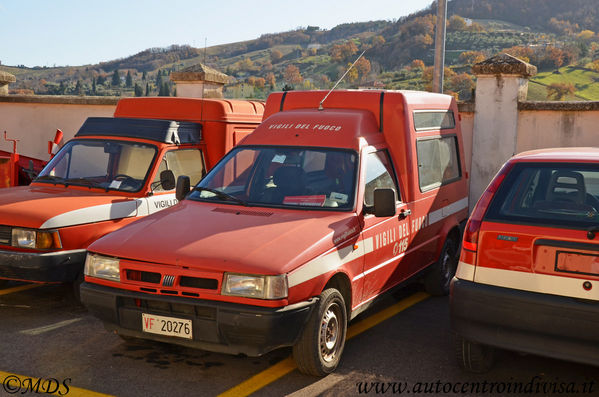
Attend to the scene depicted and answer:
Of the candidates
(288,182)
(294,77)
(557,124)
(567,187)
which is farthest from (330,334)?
(294,77)

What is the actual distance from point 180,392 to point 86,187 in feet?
10.4

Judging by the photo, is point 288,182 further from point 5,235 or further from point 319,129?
point 5,235

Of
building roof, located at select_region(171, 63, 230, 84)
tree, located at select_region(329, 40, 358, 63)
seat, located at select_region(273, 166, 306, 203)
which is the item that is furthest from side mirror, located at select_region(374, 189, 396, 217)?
tree, located at select_region(329, 40, 358, 63)

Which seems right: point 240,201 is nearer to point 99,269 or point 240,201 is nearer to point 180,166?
point 99,269

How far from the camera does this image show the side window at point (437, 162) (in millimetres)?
6852

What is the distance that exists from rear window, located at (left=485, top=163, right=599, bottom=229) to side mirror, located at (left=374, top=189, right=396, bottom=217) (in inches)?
37.8

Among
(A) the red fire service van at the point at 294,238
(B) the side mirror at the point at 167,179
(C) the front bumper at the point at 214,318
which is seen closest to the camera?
(C) the front bumper at the point at 214,318

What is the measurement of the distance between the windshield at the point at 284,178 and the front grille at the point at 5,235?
5.61ft

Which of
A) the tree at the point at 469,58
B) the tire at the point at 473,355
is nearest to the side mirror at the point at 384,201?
the tire at the point at 473,355

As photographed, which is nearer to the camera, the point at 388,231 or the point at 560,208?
the point at 560,208

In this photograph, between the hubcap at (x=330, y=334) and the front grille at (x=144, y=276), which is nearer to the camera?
the front grille at (x=144, y=276)

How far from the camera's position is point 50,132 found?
1397 centimetres

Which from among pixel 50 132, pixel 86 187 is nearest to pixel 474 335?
pixel 86 187

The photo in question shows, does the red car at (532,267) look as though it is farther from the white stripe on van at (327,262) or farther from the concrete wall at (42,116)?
the concrete wall at (42,116)
